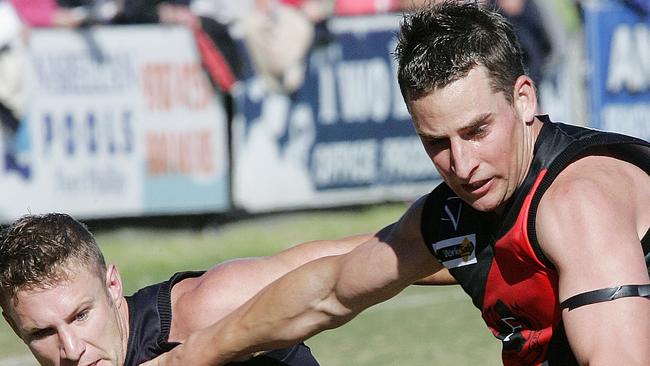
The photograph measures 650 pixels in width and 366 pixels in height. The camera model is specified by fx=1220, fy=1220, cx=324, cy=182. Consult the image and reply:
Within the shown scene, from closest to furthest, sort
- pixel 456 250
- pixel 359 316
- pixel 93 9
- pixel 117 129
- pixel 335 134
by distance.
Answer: pixel 456 250
pixel 359 316
pixel 93 9
pixel 117 129
pixel 335 134

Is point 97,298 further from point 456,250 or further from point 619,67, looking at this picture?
point 619,67

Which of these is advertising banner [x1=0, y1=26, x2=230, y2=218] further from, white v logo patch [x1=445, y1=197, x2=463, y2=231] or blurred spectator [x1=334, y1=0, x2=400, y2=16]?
white v logo patch [x1=445, y1=197, x2=463, y2=231]

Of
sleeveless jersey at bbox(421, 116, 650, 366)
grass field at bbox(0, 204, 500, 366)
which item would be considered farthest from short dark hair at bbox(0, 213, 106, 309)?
grass field at bbox(0, 204, 500, 366)

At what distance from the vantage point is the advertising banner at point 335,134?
13.5 meters

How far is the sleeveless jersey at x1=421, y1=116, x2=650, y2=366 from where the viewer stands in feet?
12.2

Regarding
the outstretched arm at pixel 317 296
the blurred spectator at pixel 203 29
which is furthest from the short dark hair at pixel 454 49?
the blurred spectator at pixel 203 29

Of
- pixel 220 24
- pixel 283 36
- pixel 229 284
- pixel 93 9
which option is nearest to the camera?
pixel 229 284

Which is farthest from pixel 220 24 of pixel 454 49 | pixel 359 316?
pixel 454 49

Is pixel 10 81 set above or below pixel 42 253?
below

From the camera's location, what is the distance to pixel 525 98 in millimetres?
3748

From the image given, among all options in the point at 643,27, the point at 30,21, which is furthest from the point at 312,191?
the point at 643,27

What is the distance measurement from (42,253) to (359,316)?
19.0ft

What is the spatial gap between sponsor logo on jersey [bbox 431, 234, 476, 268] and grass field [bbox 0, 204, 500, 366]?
417cm

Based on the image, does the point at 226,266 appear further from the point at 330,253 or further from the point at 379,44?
the point at 379,44
